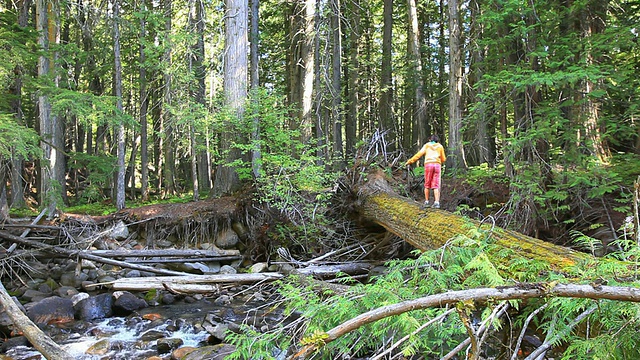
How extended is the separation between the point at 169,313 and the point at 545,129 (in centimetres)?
841

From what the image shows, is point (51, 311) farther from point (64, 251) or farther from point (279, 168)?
point (279, 168)

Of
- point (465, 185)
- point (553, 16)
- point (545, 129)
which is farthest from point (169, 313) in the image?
point (553, 16)

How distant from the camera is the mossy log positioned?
13.3ft

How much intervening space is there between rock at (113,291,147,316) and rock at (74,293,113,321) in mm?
138

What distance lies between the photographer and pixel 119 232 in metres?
11.8

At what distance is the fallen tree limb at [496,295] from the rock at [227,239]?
1008 cm

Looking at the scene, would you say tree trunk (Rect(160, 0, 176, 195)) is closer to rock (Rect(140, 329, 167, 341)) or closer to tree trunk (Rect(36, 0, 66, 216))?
tree trunk (Rect(36, 0, 66, 216))

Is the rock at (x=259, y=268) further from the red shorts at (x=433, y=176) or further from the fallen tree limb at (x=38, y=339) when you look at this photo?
the fallen tree limb at (x=38, y=339)

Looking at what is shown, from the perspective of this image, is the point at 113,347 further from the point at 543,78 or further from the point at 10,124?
the point at 543,78

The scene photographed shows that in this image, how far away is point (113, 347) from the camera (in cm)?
679

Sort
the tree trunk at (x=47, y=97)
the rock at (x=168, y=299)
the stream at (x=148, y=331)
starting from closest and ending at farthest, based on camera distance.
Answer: the stream at (x=148, y=331)
the rock at (x=168, y=299)
the tree trunk at (x=47, y=97)

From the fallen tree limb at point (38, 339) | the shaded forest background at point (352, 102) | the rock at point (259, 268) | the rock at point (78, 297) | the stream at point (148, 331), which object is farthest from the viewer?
the rock at point (259, 268)

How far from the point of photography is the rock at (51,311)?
774 centimetres

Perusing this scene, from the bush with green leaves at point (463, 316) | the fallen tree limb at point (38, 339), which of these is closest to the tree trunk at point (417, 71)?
the bush with green leaves at point (463, 316)
